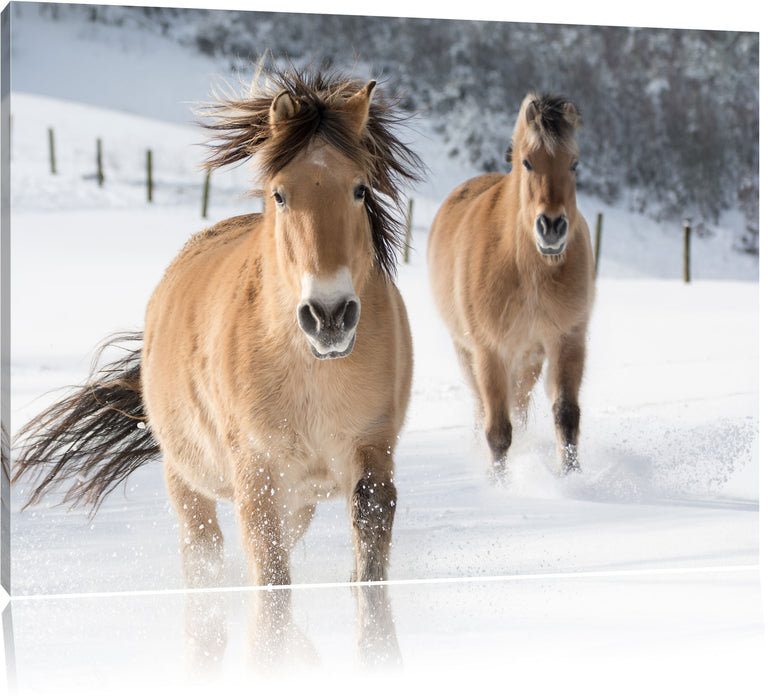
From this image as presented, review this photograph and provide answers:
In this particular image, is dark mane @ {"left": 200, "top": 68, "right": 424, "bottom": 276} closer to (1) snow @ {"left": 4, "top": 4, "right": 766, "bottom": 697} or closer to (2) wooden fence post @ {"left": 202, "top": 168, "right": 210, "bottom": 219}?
(1) snow @ {"left": 4, "top": 4, "right": 766, "bottom": 697}

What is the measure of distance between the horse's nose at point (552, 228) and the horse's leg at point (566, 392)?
0.42m

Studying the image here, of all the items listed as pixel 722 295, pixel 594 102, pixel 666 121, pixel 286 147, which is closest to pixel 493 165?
pixel 594 102

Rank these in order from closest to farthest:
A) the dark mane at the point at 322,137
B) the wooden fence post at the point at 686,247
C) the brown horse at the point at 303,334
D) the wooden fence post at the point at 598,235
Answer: the brown horse at the point at 303,334 < the dark mane at the point at 322,137 < the wooden fence post at the point at 598,235 < the wooden fence post at the point at 686,247

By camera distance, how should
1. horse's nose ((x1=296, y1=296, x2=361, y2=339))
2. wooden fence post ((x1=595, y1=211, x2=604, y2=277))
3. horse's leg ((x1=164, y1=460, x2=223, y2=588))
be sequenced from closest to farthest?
horse's nose ((x1=296, y1=296, x2=361, y2=339))
horse's leg ((x1=164, y1=460, x2=223, y2=588))
wooden fence post ((x1=595, y1=211, x2=604, y2=277))

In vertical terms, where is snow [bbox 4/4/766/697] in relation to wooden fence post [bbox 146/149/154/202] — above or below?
below

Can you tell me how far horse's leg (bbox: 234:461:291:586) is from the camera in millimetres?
3039

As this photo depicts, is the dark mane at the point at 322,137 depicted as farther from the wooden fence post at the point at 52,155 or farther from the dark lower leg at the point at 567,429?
the dark lower leg at the point at 567,429

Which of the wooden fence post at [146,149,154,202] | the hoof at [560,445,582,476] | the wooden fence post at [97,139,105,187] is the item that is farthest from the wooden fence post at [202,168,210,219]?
the hoof at [560,445,582,476]

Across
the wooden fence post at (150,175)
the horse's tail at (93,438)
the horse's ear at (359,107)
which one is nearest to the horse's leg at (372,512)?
the horse's ear at (359,107)

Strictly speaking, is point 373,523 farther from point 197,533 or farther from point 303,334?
point 197,533

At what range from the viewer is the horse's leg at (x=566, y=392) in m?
4.30

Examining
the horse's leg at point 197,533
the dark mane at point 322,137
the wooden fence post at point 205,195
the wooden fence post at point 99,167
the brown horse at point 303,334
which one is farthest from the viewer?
the wooden fence post at point 205,195

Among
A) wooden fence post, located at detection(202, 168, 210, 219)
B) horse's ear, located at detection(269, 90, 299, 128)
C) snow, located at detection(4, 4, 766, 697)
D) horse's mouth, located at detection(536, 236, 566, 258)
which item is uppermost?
horse's ear, located at detection(269, 90, 299, 128)

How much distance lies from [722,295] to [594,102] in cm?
98
